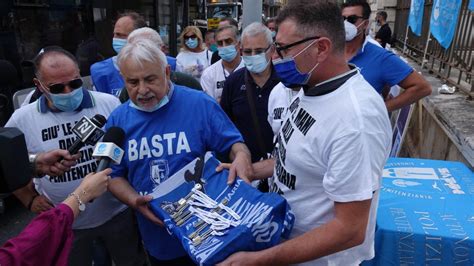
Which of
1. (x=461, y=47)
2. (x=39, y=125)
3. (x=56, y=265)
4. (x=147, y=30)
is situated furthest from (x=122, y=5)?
(x=56, y=265)

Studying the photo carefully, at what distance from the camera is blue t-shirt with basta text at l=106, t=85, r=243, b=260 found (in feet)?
6.52

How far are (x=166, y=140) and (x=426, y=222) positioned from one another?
1504 mm

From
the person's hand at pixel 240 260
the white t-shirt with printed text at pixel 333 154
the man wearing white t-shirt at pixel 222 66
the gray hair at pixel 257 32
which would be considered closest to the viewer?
the white t-shirt with printed text at pixel 333 154

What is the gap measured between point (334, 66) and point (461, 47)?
4242 millimetres

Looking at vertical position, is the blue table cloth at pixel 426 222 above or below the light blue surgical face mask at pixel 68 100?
below

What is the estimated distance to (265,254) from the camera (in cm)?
135

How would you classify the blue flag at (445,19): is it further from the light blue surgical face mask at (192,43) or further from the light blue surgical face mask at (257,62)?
the light blue surgical face mask at (192,43)

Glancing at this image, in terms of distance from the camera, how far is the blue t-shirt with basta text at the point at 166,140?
1988 mm

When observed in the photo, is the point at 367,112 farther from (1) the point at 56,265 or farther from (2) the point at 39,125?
(2) the point at 39,125

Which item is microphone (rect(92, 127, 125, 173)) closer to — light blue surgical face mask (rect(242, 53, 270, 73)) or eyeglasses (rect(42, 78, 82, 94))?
eyeglasses (rect(42, 78, 82, 94))

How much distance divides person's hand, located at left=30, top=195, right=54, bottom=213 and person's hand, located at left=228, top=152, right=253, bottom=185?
4.24 feet

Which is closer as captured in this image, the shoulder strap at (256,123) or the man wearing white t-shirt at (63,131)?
the man wearing white t-shirt at (63,131)

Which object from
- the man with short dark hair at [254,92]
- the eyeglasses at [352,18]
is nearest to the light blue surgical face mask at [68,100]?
the man with short dark hair at [254,92]

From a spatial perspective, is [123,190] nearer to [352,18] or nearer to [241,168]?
[241,168]
